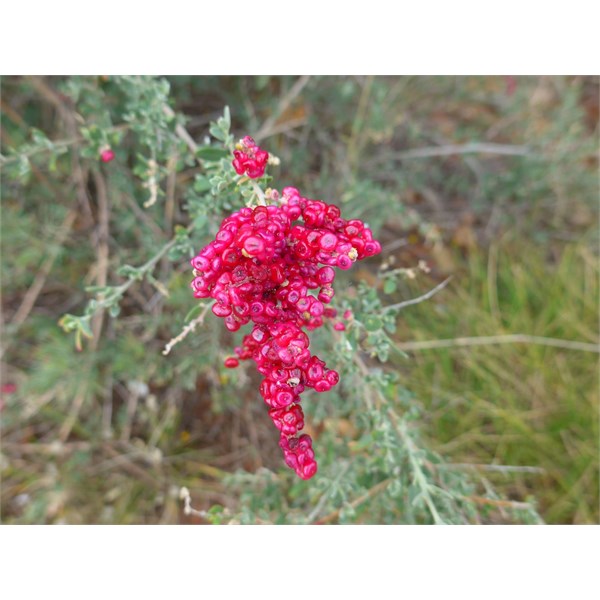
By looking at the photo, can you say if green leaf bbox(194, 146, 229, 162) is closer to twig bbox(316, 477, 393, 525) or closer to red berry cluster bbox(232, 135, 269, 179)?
red berry cluster bbox(232, 135, 269, 179)

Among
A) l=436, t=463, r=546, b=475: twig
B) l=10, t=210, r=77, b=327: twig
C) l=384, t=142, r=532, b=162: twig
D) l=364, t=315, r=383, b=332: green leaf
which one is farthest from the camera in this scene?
l=384, t=142, r=532, b=162: twig

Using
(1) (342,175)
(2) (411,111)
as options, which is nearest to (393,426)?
(1) (342,175)

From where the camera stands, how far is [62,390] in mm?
2613

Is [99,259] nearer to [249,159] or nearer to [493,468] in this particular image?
[249,159]

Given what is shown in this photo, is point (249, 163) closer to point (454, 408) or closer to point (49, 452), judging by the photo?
point (454, 408)

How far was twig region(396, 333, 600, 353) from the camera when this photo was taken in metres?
2.72

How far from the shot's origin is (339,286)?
94.0 inches

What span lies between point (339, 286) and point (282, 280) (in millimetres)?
1174

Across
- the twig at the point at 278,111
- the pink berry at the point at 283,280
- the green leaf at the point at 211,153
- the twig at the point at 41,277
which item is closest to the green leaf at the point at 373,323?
the pink berry at the point at 283,280

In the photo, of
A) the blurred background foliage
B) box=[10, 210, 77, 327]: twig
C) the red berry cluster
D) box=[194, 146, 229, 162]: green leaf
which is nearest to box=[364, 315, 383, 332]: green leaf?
the red berry cluster

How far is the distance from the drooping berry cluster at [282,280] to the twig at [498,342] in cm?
151

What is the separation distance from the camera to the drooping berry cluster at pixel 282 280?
1.18m

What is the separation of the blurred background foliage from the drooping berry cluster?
1.02 metres

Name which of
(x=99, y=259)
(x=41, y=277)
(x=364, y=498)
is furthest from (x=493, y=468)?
(x=41, y=277)
